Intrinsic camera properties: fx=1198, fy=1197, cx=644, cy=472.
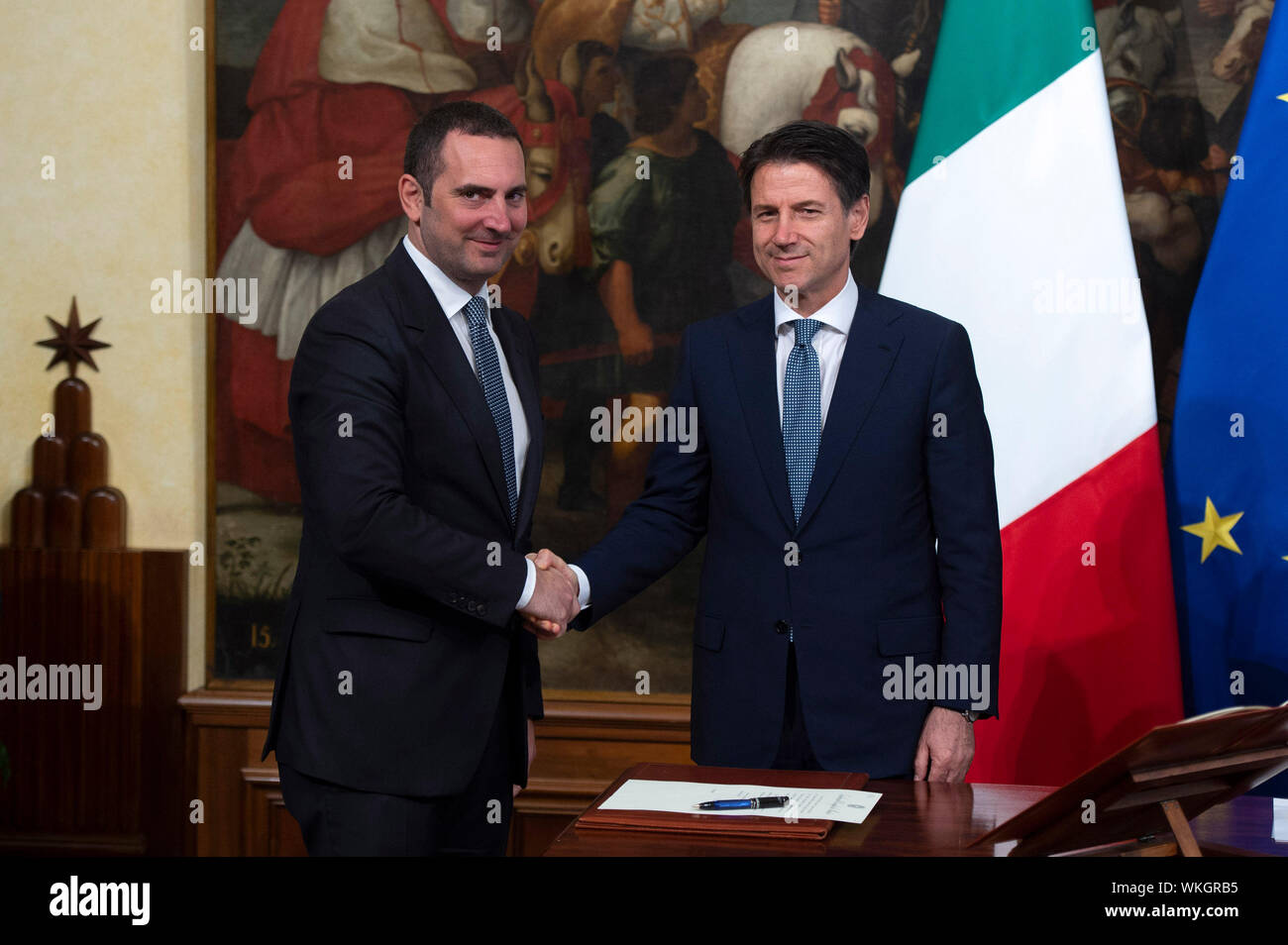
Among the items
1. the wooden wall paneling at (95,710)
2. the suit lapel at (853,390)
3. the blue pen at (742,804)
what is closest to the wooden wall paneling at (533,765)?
the wooden wall paneling at (95,710)

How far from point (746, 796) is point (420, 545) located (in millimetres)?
812

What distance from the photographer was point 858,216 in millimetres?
2695

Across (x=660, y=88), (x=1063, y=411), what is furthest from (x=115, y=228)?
(x=1063, y=411)

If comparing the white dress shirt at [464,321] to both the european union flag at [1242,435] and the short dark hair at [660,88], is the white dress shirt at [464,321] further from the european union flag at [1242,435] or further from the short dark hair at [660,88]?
the european union flag at [1242,435]

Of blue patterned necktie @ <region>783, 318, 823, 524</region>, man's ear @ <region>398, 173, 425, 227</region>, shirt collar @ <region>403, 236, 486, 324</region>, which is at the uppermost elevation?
man's ear @ <region>398, 173, 425, 227</region>

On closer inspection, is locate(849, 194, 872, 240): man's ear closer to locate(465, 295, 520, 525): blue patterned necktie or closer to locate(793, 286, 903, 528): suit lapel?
locate(793, 286, 903, 528): suit lapel

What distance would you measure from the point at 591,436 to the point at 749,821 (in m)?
2.28

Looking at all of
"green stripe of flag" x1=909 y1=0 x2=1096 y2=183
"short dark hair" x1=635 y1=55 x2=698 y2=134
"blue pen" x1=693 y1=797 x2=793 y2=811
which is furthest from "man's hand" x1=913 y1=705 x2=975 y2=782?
"short dark hair" x1=635 y1=55 x2=698 y2=134

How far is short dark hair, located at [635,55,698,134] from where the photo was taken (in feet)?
12.7

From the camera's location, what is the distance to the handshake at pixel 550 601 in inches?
99.1

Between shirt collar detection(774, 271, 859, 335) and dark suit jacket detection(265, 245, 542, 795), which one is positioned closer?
dark suit jacket detection(265, 245, 542, 795)

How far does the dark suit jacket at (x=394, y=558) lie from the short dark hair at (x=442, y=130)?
0.81 ft

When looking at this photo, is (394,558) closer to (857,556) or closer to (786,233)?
(857,556)

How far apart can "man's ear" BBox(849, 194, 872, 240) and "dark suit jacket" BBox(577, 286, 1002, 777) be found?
0.19 metres
